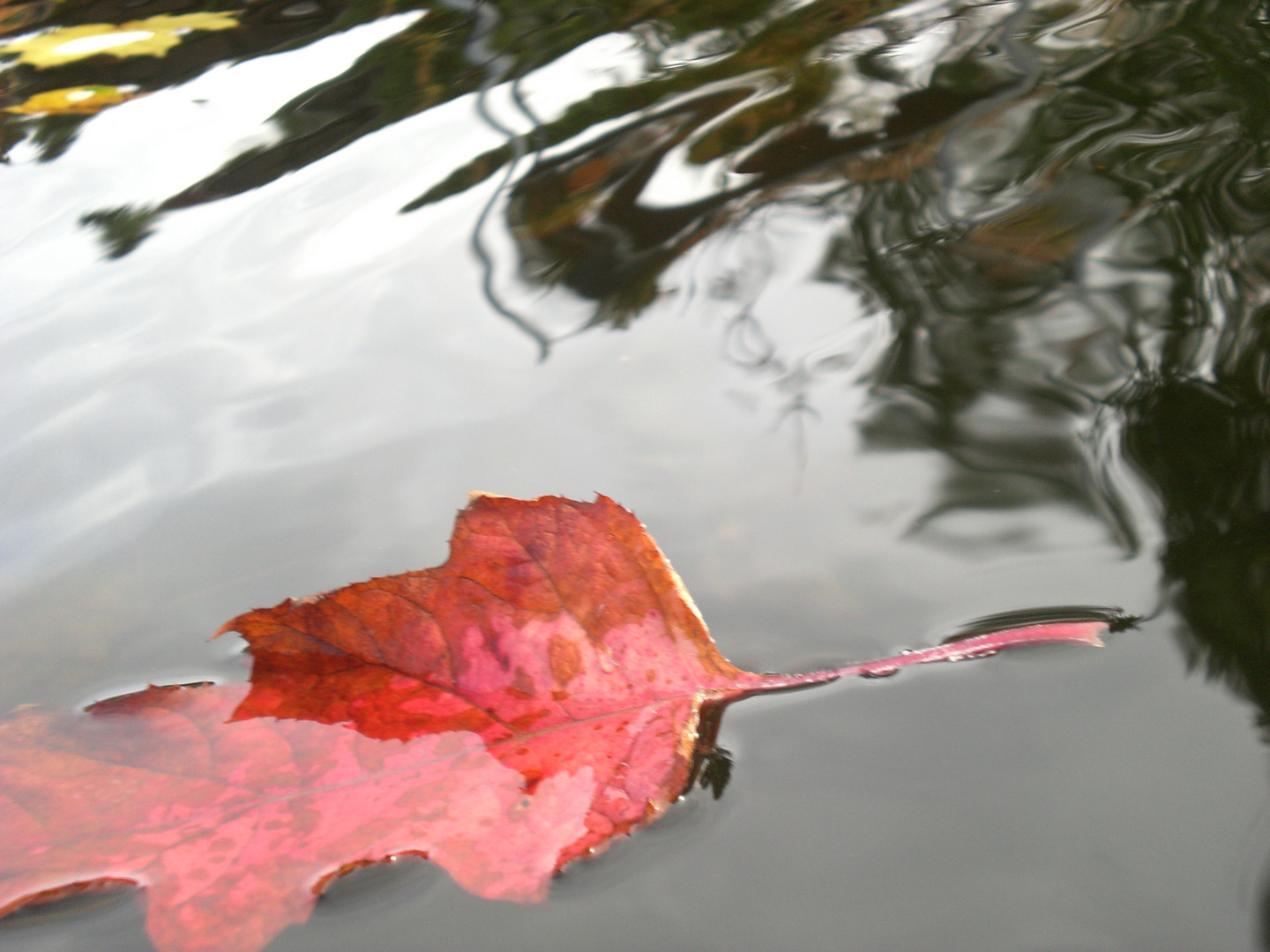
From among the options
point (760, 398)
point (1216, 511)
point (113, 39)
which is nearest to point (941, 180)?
point (760, 398)

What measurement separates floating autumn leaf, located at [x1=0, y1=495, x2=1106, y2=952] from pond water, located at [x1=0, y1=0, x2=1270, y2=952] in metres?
0.03

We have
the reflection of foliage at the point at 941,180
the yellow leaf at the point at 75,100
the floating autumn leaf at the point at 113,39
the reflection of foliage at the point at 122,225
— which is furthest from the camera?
the floating autumn leaf at the point at 113,39

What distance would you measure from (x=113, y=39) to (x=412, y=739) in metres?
1.71

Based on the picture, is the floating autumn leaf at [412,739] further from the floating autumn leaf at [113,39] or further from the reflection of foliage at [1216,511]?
the floating autumn leaf at [113,39]

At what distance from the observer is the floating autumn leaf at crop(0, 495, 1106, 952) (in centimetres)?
64

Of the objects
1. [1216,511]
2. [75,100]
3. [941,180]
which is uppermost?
[75,100]

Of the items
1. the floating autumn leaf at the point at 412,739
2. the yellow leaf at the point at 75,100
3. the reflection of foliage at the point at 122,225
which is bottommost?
the floating autumn leaf at the point at 412,739

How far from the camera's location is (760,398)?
3.11 ft

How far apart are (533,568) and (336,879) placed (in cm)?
26

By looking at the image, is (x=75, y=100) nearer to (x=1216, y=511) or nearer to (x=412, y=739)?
(x=412, y=739)

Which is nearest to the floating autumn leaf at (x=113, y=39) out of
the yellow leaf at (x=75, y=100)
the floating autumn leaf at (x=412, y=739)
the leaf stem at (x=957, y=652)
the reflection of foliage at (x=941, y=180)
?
the reflection of foliage at (x=941, y=180)

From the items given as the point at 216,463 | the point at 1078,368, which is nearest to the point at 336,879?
the point at 216,463

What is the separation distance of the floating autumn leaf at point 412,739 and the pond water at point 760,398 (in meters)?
0.03

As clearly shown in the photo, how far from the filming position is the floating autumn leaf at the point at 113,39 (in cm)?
176
